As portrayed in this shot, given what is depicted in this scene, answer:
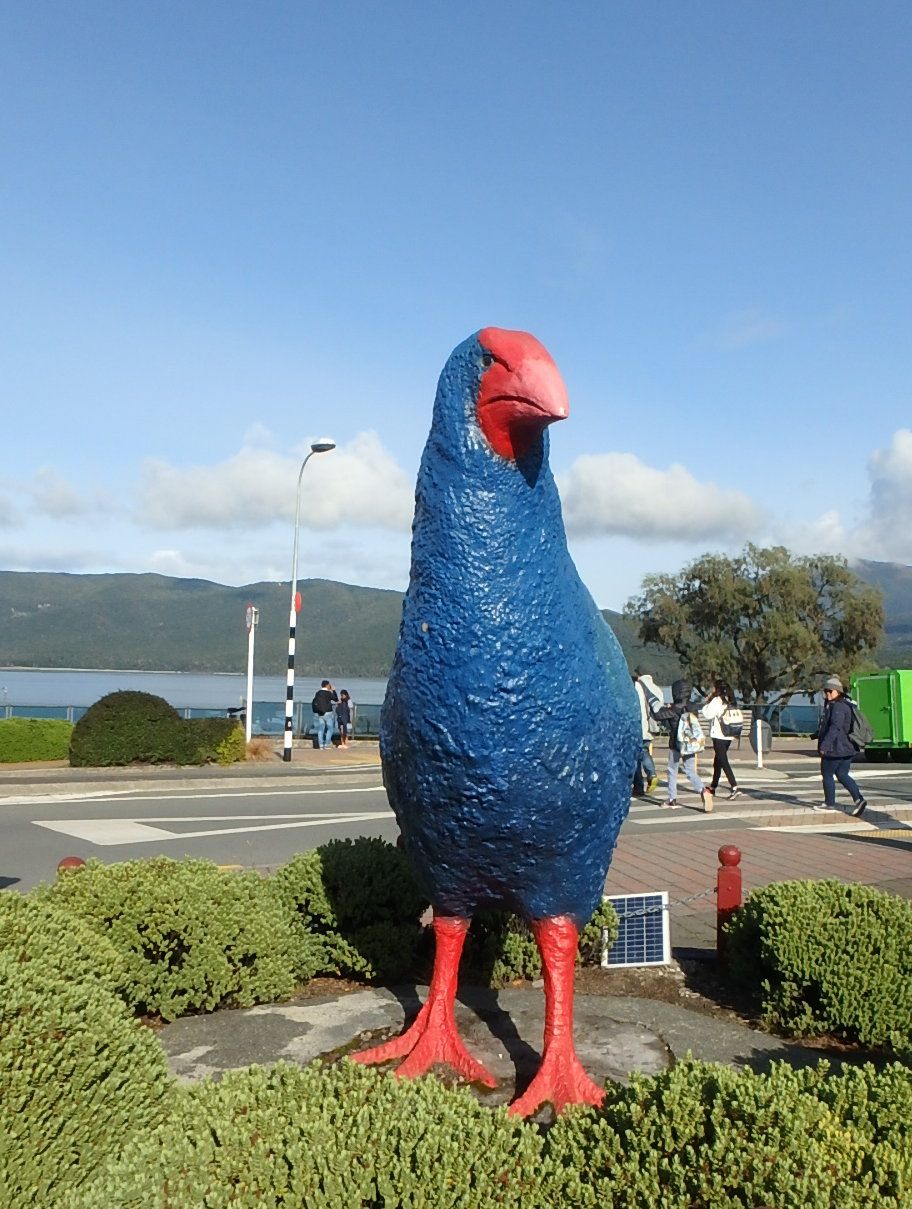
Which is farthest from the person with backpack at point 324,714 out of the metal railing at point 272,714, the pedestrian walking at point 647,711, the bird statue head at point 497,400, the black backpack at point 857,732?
the bird statue head at point 497,400

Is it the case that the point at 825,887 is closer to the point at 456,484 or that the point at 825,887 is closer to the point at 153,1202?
the point at 456,484

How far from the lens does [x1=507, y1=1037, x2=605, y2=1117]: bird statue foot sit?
3.27m

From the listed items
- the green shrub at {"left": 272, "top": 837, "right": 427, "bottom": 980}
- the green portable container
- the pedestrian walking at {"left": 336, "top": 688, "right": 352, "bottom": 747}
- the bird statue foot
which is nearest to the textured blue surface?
the bird statue foot

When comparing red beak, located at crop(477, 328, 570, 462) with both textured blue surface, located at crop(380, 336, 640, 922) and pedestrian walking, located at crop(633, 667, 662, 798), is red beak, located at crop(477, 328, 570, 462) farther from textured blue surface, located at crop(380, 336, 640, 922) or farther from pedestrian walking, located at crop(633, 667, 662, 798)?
pedestrian walking, located at crop(633, 667, 662, 798)

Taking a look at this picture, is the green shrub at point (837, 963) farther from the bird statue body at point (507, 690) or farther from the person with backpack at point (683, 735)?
the person with backpack at point (683, 735)

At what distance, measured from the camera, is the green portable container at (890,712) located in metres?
22.0

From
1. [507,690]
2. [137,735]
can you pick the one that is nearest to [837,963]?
[507,690]

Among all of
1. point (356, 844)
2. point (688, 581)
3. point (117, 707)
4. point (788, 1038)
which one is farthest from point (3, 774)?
point (688, 581)

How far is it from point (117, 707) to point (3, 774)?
6.71ft

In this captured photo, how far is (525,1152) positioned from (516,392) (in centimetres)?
216

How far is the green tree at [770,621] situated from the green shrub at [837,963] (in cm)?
3450

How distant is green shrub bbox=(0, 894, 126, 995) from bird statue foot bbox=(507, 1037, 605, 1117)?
4.94 ft

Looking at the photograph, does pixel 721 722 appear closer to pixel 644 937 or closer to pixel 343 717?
pixel 644 937

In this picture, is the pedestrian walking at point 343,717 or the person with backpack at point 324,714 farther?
the pedestrian walking at point 343,717
